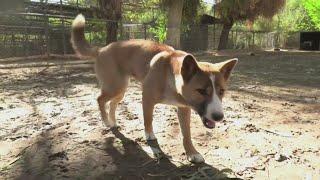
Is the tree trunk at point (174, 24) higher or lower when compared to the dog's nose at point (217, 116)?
higher

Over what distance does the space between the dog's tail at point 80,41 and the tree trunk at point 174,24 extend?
1495cm

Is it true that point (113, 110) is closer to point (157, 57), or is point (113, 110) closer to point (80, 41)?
point (80, 41)

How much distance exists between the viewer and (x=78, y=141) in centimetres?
500

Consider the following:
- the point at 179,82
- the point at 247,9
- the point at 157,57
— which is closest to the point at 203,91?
the point at 179,82

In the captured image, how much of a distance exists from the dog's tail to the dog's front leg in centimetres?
172

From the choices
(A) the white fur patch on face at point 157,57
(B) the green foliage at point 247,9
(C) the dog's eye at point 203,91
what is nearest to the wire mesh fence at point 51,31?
(B) the green foliage at point 247,9

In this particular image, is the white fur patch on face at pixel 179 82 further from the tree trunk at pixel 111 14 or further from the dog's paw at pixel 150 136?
the tree trunk at pixel 111 14

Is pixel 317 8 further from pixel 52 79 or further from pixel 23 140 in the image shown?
pixel 23 140

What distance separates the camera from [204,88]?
3930 millimetres

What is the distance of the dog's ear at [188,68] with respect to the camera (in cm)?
402

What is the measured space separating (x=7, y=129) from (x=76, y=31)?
1554 mm

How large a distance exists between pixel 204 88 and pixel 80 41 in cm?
257

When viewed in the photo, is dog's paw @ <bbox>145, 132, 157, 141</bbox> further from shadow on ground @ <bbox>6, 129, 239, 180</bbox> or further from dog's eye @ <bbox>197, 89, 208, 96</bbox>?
dog's eye @ <bbox>197, 89, 208, 96</bbox>

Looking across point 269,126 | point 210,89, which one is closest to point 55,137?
point 210,89
